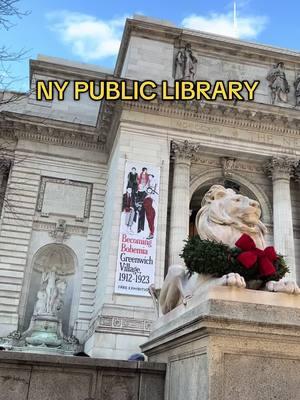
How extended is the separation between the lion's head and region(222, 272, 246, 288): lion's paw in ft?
3.17

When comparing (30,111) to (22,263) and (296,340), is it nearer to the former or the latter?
(22,263)

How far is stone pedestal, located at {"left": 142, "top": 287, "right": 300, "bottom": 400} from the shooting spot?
14.8 ft

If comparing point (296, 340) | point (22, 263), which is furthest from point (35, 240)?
point (296, 340)

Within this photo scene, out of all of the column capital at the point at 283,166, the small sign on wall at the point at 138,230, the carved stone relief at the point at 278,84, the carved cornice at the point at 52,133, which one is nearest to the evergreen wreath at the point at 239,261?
the small sign on wall at the point at 138,230

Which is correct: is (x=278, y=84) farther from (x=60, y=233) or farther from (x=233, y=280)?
(x=233, y=280)

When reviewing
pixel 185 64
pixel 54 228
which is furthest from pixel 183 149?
pixel 54 228

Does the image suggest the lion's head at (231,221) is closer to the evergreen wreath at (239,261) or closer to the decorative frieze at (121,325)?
the evergreen wreath at (239,261)

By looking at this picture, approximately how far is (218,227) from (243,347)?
1916 mm

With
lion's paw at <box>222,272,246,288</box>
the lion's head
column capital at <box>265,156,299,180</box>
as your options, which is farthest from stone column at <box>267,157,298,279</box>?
lion's paw at <box>222,272,246,288</box>

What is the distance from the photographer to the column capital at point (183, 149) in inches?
823

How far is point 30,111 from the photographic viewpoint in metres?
25.8

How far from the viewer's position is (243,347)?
15.3 feet

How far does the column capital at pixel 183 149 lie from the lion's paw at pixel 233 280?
16.0m

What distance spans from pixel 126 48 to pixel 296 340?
73.8 feet
